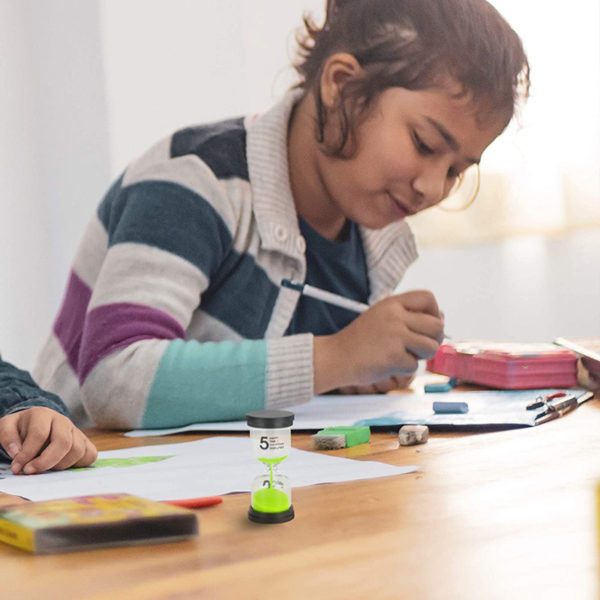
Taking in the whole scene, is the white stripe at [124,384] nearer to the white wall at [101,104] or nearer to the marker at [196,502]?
the marker at [196,502]

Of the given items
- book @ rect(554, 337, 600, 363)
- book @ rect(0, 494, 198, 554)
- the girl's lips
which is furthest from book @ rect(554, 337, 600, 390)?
book @ rect(0, 494, 198, 554)

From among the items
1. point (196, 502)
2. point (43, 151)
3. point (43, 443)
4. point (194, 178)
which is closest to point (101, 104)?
point (43, 151)

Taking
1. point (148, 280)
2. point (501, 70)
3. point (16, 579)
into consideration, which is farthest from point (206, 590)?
point (501, 70)

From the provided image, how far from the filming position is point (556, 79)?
141cm

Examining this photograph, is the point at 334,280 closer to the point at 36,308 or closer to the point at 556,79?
the point at 556,79

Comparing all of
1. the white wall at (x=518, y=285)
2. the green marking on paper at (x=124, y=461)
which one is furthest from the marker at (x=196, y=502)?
the white wall at (x=518, y=285)

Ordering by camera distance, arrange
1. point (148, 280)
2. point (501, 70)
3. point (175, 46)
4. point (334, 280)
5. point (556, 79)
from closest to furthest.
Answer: point (148, 280) → point (501, 70) → point (334, 280) → point (556, 79) → point (175, 46)

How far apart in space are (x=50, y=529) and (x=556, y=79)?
1.27 meters

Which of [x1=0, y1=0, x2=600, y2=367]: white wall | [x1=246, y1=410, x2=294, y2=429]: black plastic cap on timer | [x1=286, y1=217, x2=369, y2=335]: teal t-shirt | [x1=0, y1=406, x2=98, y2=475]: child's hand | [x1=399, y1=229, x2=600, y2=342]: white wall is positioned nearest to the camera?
[x1=246, y1=410, x2=294, y2=429]: black plastic cap on timer

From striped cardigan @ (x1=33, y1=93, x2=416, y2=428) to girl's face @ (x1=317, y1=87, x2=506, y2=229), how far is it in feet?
0.28

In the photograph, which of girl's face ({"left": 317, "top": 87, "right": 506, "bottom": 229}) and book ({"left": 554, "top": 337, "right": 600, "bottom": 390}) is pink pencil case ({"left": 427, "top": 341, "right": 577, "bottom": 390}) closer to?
book ({"left": 554, "top": 337, "right": 600, "bottom": 390})

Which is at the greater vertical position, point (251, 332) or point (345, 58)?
point (345, 58)

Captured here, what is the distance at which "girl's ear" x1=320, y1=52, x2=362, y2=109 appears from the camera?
0.92m

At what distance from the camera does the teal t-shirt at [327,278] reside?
101cm
